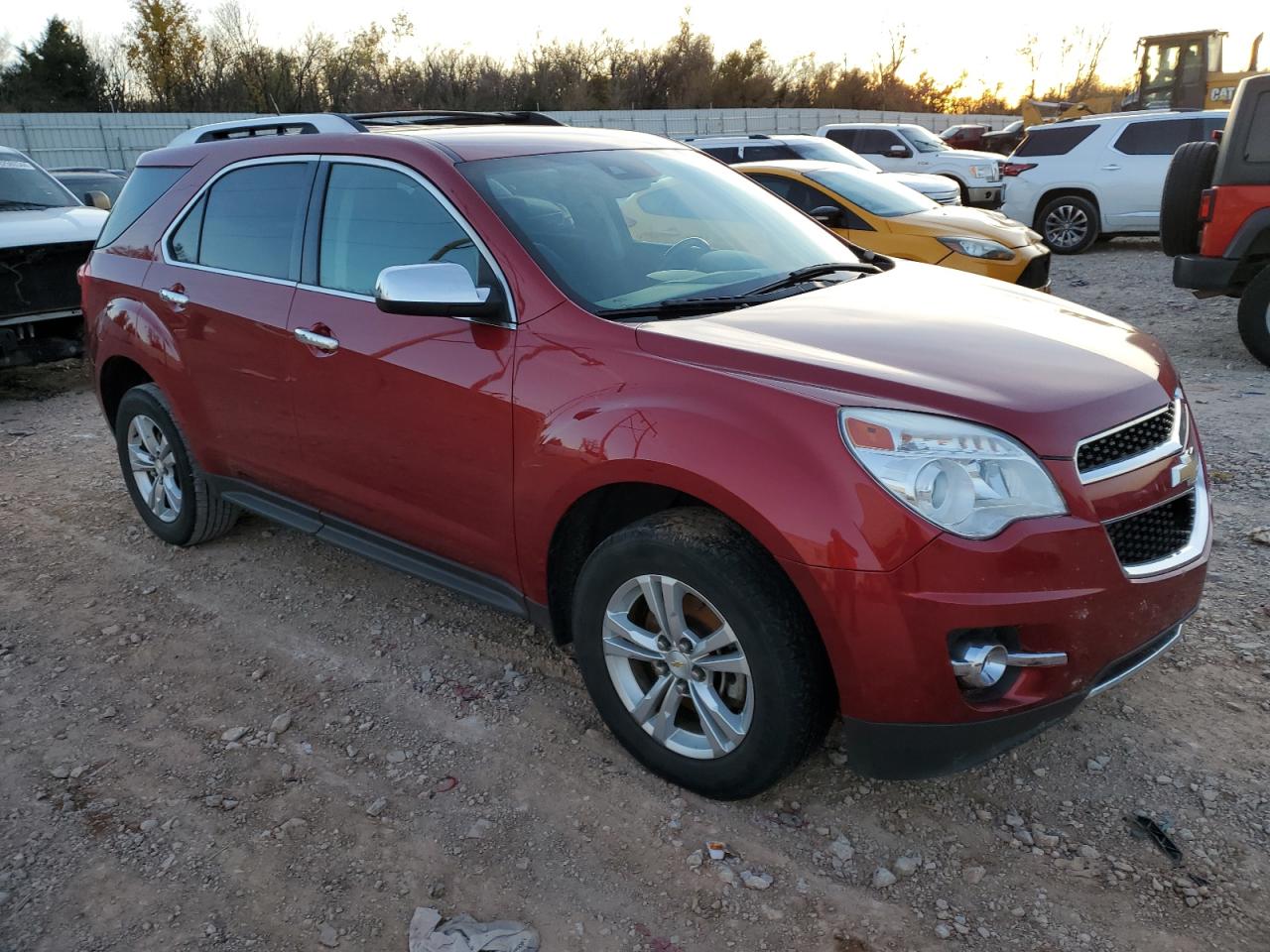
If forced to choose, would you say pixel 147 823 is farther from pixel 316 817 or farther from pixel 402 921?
pixel 402 921

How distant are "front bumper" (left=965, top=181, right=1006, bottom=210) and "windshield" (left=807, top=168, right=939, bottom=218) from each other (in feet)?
29.3

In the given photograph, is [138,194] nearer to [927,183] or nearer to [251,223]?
[251,223]

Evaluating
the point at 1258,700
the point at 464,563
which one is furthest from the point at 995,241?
the point at 464,563

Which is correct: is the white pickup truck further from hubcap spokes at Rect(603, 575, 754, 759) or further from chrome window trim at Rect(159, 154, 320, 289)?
hubcap spokes at Rect(603, 575, 754, 759)

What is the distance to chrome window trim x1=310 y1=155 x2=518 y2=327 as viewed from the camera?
3094 millimetres

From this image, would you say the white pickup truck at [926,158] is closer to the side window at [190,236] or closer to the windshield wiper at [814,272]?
the windshield wiper at [814,272]

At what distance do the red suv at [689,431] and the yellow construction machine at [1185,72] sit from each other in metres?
20.1

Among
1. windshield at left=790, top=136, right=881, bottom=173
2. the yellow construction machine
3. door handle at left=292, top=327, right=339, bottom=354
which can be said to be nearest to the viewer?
door handle at left=292, top=327, right=339, bottom=354

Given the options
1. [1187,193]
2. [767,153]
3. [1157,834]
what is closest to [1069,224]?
[767,153]

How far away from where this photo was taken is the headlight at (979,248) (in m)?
8.64

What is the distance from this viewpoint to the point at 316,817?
298 cm

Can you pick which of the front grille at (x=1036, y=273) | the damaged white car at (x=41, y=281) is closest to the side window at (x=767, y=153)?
the front grille at (x=1036, y=273)

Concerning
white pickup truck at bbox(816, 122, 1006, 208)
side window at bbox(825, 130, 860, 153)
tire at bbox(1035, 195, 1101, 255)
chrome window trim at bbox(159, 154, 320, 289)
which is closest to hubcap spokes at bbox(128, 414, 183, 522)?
chrome window trim at bbox(159, 154, 320, 289)

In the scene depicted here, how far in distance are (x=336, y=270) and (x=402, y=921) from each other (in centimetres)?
220
